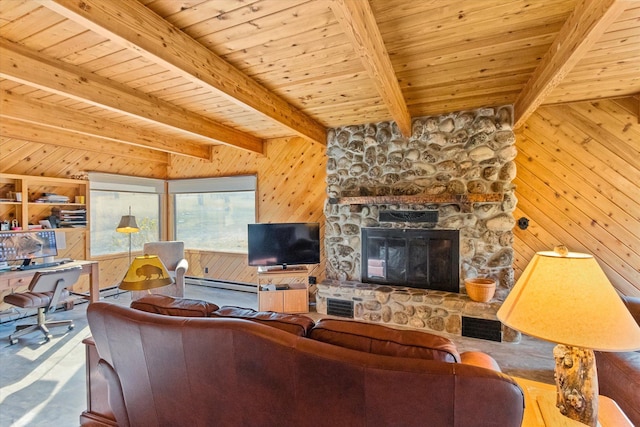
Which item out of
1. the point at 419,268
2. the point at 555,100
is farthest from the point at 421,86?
the point at 419,268

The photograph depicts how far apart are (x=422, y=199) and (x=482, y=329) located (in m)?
1.57

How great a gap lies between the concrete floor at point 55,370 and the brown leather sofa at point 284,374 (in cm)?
106

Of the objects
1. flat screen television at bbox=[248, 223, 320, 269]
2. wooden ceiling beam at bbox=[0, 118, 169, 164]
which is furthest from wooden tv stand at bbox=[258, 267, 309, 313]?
wooden ceiling beam at bbox=[0, 118, 169, 164]

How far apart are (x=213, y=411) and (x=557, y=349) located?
1372 mm

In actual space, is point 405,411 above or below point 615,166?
below

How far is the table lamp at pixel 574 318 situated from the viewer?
3.12 ft

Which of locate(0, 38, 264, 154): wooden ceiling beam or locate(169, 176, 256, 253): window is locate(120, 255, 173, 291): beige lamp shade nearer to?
locate(0, 38, 264, 154): wooden ceiling beam

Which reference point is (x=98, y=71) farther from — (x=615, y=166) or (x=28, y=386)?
(x=615, y=166)

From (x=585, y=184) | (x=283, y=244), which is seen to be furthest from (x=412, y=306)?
(x=585, y=184)

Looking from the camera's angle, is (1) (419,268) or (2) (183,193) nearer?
(1) (419,268)

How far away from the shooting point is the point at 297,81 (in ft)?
9.12

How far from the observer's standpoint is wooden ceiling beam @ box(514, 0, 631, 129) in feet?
4.97

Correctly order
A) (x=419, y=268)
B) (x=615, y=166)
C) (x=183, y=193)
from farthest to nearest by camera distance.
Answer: (x=183, y=193), (x=419, y=268), (x=615, y=166)

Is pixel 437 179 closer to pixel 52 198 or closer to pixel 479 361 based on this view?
pixel 479 361
